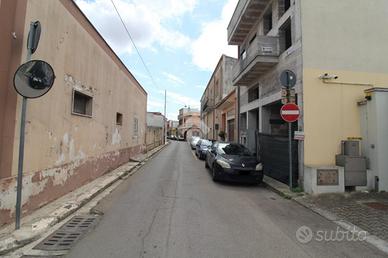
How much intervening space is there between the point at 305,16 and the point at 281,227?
736 centimetres

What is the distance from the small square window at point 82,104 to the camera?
27.3 feet

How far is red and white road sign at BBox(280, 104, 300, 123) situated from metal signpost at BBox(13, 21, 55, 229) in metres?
6.61

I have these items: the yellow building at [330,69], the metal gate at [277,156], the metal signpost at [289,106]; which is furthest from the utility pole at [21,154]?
the metal gate at [277,156]

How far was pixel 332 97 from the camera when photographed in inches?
370

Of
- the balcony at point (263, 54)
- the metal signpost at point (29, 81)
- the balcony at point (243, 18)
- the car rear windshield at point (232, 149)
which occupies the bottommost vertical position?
the car rear windshield at point (232, 149)

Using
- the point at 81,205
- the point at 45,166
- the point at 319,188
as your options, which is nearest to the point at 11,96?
the point at 45,166

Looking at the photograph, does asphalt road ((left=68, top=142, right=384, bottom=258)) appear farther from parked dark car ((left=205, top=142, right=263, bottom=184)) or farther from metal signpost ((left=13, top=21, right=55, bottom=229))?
metal signpost ((left=13, top=21, right=55, bottom=229))

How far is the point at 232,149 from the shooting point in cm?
1191

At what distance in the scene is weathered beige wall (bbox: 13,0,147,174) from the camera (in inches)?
233

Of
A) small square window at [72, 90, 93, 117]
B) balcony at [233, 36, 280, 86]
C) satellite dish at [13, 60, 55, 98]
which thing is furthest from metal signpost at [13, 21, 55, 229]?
balcony at [233, 36, 280, 86]

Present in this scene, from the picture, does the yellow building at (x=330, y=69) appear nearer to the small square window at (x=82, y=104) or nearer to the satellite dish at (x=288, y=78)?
the satellite dish at (x=288, y=78)

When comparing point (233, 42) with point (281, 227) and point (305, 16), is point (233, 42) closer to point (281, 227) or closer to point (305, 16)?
point (305, 16)

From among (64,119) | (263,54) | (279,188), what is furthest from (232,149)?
(64,119)

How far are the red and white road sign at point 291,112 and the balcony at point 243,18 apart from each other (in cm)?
664
